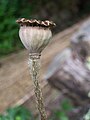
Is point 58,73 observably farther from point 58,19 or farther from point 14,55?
point 58,19

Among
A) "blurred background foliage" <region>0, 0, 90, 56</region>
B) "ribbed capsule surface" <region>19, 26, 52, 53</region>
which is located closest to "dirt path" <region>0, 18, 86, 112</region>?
"blurred background foliage" <region>0, 0, 90, 56</region>

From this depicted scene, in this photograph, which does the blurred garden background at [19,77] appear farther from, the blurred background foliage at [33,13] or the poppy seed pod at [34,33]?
the poppy seed pod at [34,33]

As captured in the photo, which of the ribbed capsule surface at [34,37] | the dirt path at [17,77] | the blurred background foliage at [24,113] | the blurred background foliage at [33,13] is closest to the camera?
the ribbed capsule surface at [34,37]

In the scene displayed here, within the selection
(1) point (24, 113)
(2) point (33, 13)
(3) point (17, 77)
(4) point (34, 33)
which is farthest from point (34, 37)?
(2) point (33, 13)

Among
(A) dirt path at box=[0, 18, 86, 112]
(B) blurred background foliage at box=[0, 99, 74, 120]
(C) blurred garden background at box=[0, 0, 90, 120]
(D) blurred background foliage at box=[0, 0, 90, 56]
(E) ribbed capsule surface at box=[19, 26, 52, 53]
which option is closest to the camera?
(E) ribbed capsule surface at box=[19, 26, 52, 53]

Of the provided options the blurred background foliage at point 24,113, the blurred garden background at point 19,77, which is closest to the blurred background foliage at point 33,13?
the blurred garden background at point 19,77

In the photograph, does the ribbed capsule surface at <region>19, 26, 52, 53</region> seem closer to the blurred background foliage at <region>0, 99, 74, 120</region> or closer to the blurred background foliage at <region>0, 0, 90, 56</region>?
the blurred background foliage at <region>0, 99, 74, 120</region>

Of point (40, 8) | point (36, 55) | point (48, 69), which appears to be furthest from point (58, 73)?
point (40, 8)
